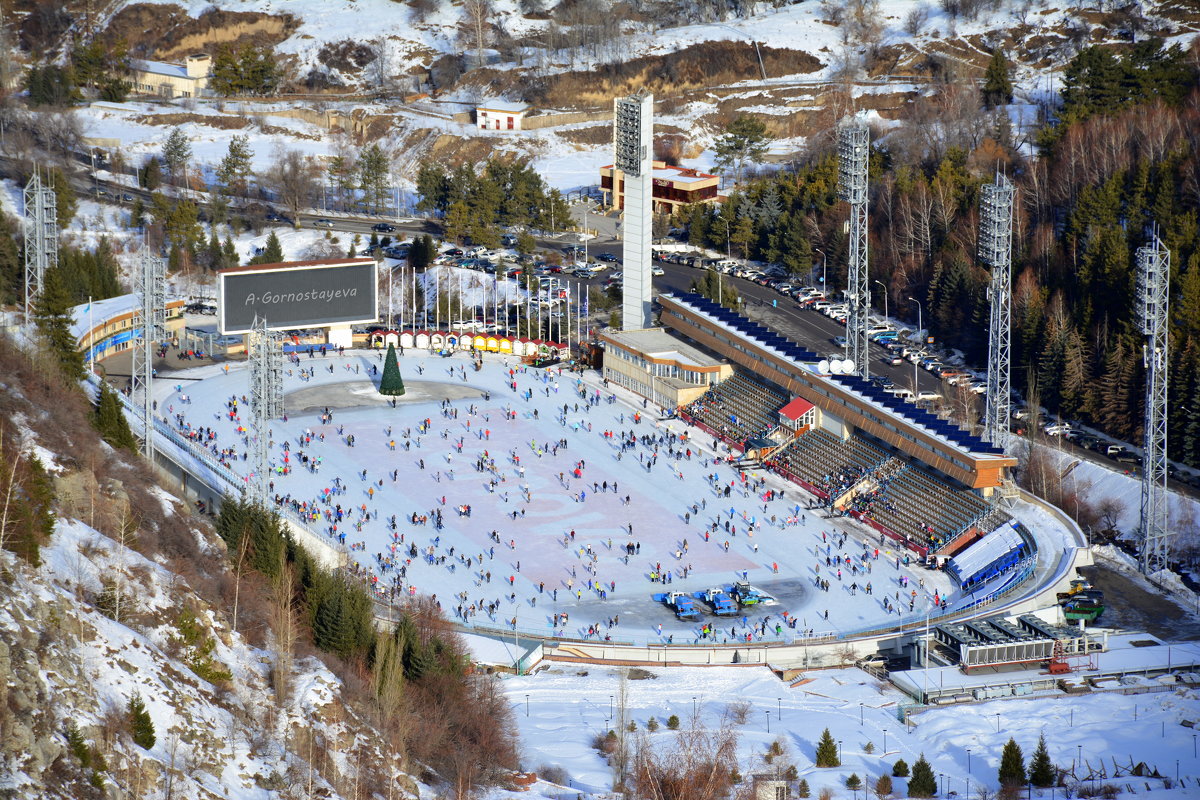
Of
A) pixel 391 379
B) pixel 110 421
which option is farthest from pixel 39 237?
pixel 110 421

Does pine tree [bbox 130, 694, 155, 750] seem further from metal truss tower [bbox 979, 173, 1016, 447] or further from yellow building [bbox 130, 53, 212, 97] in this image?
yellow building [bbox 130, 53, 212, 97]

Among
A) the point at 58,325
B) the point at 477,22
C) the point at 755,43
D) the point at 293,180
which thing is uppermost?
the point at 477,22

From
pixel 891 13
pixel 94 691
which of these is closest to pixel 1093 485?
pixel 94 691

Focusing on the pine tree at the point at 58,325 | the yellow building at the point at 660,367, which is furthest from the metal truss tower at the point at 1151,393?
the pine tree at the point at 58,325

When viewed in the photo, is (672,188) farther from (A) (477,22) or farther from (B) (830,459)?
(B) (830,459)

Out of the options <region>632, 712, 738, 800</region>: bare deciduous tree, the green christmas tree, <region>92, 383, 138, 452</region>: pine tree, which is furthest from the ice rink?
<region>632, 712, 738, 800</region>: bare deciduous tree

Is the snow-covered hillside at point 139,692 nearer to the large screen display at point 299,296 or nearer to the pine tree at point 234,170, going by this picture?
the large screen display at point 299,296
